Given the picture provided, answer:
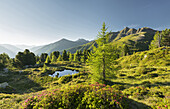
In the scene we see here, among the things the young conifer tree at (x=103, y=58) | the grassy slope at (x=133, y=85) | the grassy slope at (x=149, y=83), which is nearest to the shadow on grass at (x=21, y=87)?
the grassy slope at (x=133, y=85)

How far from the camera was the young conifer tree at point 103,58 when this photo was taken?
1366cm

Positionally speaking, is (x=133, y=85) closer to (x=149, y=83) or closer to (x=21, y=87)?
(x=149, y=83)

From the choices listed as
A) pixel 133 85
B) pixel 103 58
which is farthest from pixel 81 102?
pixel 133 85

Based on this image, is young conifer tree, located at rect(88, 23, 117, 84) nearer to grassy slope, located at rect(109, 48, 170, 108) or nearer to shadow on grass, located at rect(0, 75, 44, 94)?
grassy slope, located at rect(109, 48, 170, 108)

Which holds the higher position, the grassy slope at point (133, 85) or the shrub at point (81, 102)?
the shrub at point (81, 102)

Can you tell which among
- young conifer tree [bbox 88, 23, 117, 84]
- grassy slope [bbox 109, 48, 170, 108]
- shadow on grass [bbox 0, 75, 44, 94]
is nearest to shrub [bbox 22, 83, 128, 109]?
grassy slope [bbox 109, 48, 170, 108]

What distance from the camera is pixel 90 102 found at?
18.2ft

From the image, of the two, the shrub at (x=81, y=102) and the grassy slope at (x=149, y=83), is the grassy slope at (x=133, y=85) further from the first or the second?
the shrub at (x=81, y=102)

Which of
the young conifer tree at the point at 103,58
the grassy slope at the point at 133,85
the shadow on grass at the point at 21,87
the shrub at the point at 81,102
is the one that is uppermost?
the young conifer tree at the point at 103,58

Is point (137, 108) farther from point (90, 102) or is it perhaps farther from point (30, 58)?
point (30, 58)

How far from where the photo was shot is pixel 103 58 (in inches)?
550

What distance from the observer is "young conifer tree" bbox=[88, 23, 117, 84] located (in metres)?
13.7

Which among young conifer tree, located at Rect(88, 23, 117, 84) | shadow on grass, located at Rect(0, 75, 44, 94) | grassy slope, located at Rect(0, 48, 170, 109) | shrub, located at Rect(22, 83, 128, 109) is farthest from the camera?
shadow on grass, located at Rect(0, 75, 44, 94)

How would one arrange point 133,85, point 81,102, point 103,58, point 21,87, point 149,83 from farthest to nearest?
point 21,87, point 103,58, point 133,85, point 149,83, point 81,102
